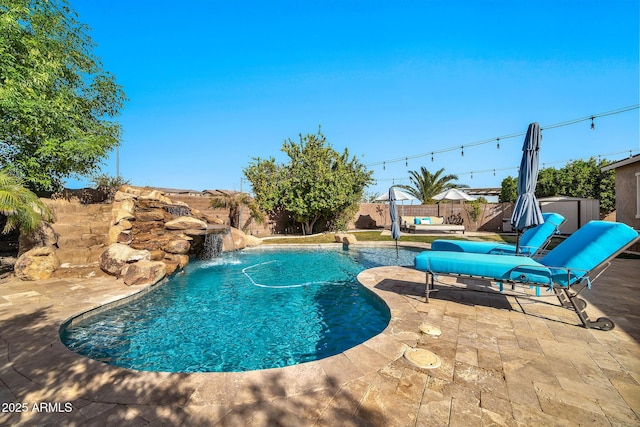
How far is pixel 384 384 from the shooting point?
2396mm

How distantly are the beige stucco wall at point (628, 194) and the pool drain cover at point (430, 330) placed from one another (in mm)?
11889

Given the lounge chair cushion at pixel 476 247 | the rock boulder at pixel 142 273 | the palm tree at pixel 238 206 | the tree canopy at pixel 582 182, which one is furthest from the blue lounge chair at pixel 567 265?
the tree canopy at pixel 582 182

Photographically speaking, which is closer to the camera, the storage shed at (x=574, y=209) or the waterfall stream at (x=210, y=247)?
the waterfall stream at (x=210, y=247)

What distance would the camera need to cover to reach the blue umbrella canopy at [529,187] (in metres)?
5.10

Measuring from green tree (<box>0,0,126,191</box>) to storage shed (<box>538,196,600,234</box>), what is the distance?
23916 mm

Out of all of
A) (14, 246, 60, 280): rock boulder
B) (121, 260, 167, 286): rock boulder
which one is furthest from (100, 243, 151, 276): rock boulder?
(14, 246, 60, 280): rock boulder

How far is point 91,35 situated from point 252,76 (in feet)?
26.1

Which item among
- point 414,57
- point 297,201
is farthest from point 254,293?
point 414,57

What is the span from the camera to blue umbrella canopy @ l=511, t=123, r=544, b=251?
510 cm

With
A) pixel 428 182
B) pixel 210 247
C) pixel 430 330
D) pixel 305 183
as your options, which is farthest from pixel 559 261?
pixel 428 182

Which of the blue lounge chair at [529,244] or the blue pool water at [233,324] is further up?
the blue lounge chair at [529,244]

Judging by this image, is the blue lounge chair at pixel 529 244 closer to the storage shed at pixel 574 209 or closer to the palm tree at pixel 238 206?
the palm tree at pixel 238 206

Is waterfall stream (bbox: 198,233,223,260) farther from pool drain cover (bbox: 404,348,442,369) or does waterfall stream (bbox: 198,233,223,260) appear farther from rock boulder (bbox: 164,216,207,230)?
pool drain cover (bbox: 404,348,442,369)

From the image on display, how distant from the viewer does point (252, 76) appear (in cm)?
1664
